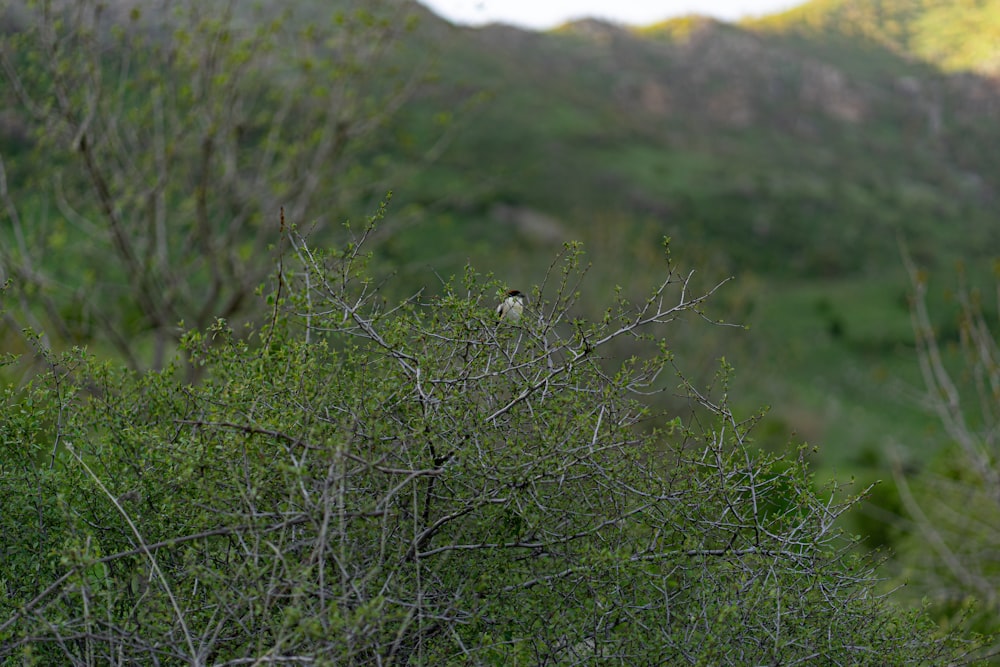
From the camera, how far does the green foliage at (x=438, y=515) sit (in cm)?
282

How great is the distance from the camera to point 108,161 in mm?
10688

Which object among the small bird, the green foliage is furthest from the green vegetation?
the small bird

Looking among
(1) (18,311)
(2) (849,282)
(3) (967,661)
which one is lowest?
(2) (849,282)

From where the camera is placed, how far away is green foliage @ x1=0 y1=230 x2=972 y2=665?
2822mm

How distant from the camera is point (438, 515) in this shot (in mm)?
3172

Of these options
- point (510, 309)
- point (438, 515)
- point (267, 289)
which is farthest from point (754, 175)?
point (438, 515)

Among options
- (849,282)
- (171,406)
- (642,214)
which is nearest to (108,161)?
(171,406)

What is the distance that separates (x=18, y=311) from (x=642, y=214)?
4730 cm

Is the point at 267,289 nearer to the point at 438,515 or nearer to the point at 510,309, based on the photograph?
the point at 510,309

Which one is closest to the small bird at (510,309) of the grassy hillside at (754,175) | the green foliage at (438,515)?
the green foliage at (438,515)

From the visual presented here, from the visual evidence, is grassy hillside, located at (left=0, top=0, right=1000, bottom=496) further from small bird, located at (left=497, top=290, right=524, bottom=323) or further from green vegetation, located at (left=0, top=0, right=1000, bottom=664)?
small bird, located at (left=497, top=290, right=524, bottom=323)

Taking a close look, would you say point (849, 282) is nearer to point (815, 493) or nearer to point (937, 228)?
point (937, 228)

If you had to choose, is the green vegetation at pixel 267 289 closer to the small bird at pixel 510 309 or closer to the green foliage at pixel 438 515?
the green foliage at pixel 438 515

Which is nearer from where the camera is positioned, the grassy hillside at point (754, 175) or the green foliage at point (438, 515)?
the green foliage at point (438, 515)
